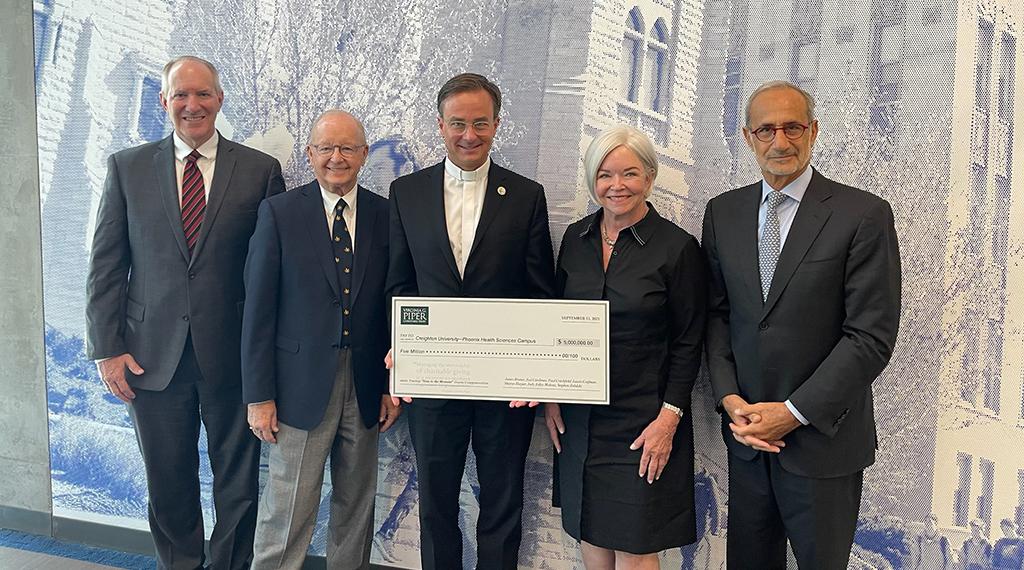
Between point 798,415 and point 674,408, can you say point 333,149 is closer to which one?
point 674,408

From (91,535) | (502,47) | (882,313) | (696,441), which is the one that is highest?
(502,47)

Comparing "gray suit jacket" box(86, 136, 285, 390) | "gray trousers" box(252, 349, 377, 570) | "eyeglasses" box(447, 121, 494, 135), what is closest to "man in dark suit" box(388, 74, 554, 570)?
"eyeglasses" box(447, 121, 494, 135)

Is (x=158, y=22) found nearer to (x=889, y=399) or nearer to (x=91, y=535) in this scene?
(x=91, y=535)

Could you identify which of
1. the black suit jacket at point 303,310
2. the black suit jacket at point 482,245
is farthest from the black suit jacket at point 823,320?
the black suit jacket at point 303,310

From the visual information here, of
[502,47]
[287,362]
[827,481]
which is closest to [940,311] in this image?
[827,481]

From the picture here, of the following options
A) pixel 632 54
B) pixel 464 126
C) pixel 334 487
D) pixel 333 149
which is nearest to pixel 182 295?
pixel 333 149

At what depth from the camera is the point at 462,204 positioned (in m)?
2.23

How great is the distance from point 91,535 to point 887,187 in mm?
3774

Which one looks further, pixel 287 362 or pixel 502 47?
pixel 502 47

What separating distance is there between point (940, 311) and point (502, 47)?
1849 mm

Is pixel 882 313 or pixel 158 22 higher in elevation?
pixel 158 22

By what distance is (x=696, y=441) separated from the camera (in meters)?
2.43

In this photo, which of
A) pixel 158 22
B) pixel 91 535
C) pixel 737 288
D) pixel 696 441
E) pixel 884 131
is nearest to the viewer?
pixel 737 288

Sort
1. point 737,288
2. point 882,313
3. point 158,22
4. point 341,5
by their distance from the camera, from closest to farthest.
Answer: point 882,313 < point 737,288 < point 341,5 < point 158,22
